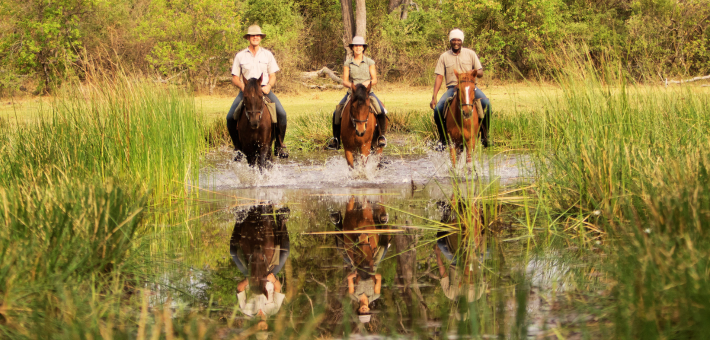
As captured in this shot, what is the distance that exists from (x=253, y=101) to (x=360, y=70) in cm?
171

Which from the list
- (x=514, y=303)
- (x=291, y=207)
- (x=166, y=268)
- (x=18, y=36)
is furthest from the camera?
(x=18, y=36)

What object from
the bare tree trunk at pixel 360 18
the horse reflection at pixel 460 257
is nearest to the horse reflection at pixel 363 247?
the horse reflection at pixel 460 257

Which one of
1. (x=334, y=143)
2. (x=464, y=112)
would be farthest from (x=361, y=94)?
(x=334, y=143)

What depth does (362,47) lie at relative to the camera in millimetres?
10375

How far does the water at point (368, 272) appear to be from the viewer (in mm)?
3652

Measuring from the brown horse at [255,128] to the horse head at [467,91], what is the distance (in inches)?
107

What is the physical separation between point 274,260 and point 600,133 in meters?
3.10

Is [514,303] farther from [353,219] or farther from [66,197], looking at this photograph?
[353,219]

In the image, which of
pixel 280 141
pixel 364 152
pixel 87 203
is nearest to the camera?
pixel 87 203

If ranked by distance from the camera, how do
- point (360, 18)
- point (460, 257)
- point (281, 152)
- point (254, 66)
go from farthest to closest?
point (360, 18)
point (281, 152)
point (254, 66)
point (460, 257)

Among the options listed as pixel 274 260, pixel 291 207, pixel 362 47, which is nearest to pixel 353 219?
pixel 291 207

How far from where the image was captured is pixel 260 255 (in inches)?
217

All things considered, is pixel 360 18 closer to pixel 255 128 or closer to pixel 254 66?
pixel 254 66

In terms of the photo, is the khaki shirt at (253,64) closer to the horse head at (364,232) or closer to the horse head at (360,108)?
the horse head at (360,108)
